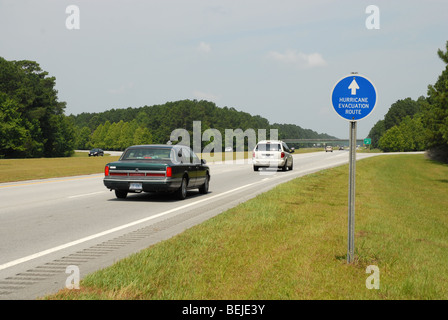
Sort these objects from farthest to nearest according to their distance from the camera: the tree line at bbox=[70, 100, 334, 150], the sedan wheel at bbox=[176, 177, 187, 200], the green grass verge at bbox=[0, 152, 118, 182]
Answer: the tree line at bbox=[70, 100, 334, 150] < the green grass verge at bbox=[0, 152, 118, 182] < the sedan wheel at bbox=[176, 177, 187, 200]

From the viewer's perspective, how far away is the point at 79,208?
39.6 feet

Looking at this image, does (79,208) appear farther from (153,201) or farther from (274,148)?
(274,148)

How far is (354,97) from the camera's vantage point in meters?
6.49

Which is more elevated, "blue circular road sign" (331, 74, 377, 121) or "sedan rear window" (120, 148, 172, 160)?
"blue circular road sign" (331, 74, 377, 121)

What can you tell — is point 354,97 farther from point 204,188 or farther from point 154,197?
point 204,188

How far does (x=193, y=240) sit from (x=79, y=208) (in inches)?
225

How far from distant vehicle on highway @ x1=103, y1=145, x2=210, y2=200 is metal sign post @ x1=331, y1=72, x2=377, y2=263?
25.1 feet

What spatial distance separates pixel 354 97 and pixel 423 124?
216ft

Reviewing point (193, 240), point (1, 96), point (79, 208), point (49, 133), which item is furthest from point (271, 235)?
point (49, 133)

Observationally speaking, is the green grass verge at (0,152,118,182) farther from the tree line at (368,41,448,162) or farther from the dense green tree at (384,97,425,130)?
the dense green tree at (384,97,425,130)

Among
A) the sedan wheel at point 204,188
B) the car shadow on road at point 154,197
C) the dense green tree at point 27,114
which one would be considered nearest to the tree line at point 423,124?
the sedan wheel at point 204,188

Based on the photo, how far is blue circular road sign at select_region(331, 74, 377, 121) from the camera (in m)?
6.41

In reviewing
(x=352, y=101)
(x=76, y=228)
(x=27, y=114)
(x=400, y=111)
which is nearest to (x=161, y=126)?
(x=27, y=114)

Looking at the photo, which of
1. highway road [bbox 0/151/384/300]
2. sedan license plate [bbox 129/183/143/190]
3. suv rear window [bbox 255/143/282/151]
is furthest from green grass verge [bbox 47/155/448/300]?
suv rear window [bbox 255/143/282/151]
